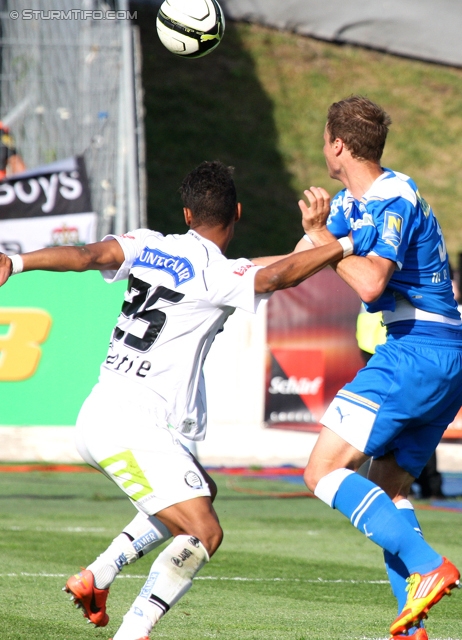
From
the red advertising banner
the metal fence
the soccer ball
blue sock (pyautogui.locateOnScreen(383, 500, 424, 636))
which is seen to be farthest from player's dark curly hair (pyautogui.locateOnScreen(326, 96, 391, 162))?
the metal fence

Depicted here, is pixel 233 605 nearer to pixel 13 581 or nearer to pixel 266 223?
pixel 13 581

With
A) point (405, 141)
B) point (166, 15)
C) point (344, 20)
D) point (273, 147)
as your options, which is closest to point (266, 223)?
point (273, 147)

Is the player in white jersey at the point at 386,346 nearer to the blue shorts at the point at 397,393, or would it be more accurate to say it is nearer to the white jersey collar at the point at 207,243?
the blue shorts at the point at 397,393

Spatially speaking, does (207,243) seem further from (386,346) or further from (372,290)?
(386,346)

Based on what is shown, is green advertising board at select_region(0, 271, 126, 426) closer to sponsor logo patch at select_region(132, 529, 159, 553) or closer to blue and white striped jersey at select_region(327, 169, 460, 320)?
sponsor logo patch at select_region(132, 529, 159, 553)

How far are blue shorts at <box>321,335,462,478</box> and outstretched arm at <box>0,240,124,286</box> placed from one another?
1.21m

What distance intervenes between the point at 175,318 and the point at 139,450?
0.59m

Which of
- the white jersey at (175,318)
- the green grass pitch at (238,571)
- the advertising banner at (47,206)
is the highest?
the white jersey at (175,318)

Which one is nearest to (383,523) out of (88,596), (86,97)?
(88,596)

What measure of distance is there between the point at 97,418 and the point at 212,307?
0.69m

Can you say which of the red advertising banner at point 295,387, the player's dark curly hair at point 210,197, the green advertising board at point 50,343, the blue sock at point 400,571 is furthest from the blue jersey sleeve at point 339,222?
the red advertising banner at point 295,387

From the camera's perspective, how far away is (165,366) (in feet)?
14.6

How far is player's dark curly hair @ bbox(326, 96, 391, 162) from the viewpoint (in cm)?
476

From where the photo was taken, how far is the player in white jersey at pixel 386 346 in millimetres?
4453
